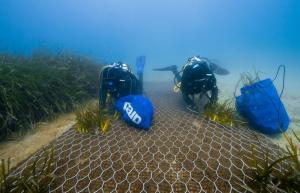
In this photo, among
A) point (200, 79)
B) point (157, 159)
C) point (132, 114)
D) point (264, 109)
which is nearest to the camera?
point (157, 159)

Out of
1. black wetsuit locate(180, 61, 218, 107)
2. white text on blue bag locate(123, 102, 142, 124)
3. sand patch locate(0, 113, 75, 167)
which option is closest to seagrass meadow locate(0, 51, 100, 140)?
sand patch locate(0, 113, 75, 167)

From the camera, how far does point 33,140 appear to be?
17.2 ft

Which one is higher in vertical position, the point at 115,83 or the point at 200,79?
the point at 200,79

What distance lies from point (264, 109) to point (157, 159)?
3490mm

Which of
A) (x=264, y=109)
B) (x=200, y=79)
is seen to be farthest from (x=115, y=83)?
(x=264, y=109)

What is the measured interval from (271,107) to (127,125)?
371 cm

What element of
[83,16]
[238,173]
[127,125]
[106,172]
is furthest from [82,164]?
[83,16]

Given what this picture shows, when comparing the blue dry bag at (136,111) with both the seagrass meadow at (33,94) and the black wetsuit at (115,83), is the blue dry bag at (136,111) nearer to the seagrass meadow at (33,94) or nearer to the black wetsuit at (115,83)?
the black wetsuit at (115,83)

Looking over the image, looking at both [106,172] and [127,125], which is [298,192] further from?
[127,125]

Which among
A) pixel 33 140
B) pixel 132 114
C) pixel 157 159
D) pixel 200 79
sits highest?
pixel 200 79

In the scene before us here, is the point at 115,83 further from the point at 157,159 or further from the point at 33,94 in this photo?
the point at 157,159

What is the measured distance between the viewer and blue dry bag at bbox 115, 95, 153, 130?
5066 mm

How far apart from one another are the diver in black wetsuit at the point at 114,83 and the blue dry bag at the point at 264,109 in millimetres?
3322

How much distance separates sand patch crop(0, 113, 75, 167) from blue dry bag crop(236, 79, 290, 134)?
16.1ft
